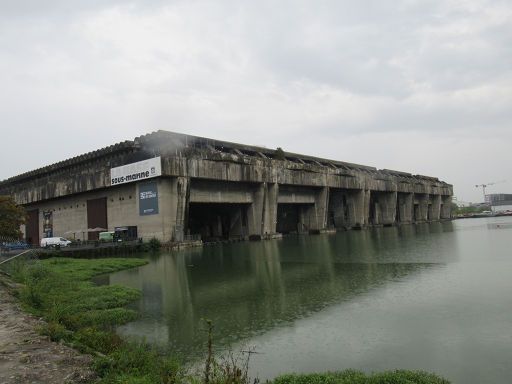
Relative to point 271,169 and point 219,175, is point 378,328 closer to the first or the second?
point 219,175

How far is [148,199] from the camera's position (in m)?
53.3

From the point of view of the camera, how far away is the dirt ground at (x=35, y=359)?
26.0 feet

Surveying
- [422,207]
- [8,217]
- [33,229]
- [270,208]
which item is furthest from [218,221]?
[422,207]

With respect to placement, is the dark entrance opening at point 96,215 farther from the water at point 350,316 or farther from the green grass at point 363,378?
the green grass at point 363,378

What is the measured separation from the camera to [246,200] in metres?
64.1

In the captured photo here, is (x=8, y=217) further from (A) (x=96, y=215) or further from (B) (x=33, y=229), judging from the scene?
(B) (x=33, y=229)

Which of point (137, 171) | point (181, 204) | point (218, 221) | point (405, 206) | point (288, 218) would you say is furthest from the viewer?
point (405, 206)

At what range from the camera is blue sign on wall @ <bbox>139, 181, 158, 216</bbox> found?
5253 cm

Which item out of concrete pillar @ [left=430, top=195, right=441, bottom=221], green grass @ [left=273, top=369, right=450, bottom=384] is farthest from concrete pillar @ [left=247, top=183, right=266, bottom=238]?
concrete pillar @ [left=430, top=195, right=441, bottom=221]

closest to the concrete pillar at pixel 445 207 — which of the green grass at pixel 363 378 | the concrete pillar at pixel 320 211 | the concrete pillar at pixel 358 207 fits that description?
the concrete pillar at pixel 358 207

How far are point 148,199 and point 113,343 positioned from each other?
43804 millimetres

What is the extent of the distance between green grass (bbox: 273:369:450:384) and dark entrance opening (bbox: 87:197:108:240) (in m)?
55.8

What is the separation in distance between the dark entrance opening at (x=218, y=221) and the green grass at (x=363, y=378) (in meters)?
58.2

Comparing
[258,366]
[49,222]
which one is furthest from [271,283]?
[49,222]
